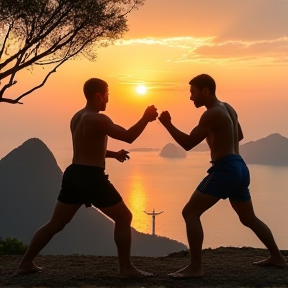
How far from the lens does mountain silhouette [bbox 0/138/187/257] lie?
518 feet

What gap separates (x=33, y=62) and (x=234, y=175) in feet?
39.8

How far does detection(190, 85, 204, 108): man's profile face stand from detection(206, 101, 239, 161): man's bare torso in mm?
170

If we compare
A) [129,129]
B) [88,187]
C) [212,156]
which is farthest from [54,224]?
[212,156]

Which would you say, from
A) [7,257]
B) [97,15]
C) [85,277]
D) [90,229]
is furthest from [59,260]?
[90,229]

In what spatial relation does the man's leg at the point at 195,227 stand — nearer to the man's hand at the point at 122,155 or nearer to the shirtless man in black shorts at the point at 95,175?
the shirtless man in black shorts at the point at 95,175

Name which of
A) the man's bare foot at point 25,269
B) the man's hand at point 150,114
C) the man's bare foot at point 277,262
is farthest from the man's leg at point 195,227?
the man's bare foot at point 25,269

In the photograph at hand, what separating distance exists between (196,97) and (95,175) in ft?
4.90

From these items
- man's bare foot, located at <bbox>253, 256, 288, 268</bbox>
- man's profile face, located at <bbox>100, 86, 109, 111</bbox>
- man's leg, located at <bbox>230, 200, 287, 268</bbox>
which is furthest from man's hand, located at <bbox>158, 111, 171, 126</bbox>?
man's bare foot, located at <bbox>253, 256, 288, 268</bbox>

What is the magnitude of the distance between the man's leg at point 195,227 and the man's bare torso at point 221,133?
20.4 inches

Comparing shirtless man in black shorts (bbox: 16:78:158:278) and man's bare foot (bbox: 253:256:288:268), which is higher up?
shirtless man in black shorts (bbox: 16:78:158:278)

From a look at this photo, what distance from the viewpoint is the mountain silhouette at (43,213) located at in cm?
15788

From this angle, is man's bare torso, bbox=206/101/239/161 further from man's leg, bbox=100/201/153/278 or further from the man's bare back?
man's leg, bbox=100/201/153/278

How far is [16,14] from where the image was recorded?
16.5 meters

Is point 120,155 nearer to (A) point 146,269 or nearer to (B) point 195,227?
(B) point 195,227
